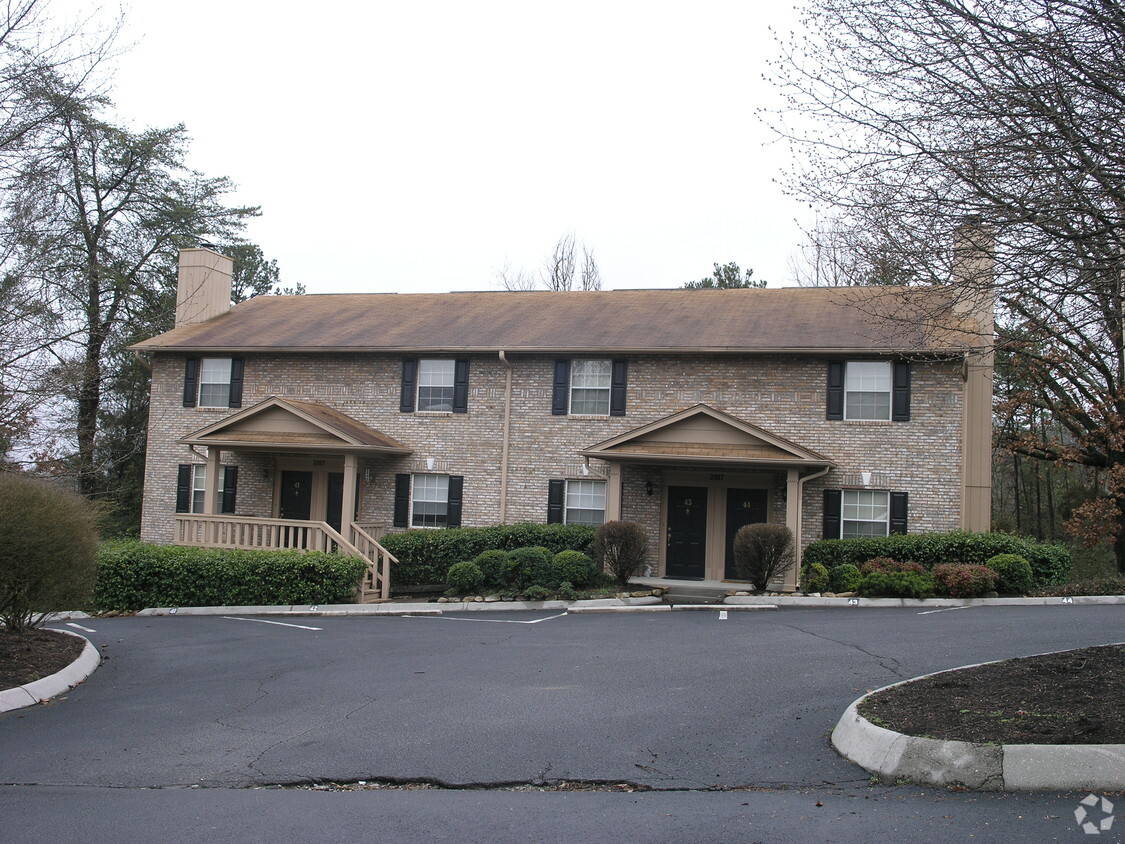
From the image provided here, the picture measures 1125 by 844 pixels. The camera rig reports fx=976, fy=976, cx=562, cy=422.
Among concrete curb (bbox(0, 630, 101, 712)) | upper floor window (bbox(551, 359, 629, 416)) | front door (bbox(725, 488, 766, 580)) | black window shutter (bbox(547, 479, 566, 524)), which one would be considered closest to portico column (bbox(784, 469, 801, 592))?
front door (bbox(725, 488, 766, 580))

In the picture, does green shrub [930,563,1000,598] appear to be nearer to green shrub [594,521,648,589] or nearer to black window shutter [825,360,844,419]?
black window shutter [825,360,844,419]

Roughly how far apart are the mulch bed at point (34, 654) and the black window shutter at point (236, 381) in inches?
436

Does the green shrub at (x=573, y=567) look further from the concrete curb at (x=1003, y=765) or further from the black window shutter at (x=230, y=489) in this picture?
the concrete curb at (x=1003, y=765)

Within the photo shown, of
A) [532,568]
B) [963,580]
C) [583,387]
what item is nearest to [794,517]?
[963,580]

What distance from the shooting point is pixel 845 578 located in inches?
706

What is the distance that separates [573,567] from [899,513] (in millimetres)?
6678

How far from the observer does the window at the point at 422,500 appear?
22.2 m

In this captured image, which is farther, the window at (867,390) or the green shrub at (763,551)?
the window at (867,390)

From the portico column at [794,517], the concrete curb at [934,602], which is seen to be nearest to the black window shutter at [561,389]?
the portico column at [794,517]

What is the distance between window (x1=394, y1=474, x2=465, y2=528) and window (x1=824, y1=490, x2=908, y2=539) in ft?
27.3

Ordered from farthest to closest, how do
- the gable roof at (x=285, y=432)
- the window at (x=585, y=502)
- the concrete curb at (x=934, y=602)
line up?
the window at (x=585, y=502) → the gable roof at (x=285, y=432) → the concrete curb at (x=934, y=602)

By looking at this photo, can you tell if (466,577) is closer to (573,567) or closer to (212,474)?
(573,567)

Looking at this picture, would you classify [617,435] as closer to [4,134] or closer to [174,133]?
[4,134]

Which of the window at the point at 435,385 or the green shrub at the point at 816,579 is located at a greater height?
the window at the point at 435,385
